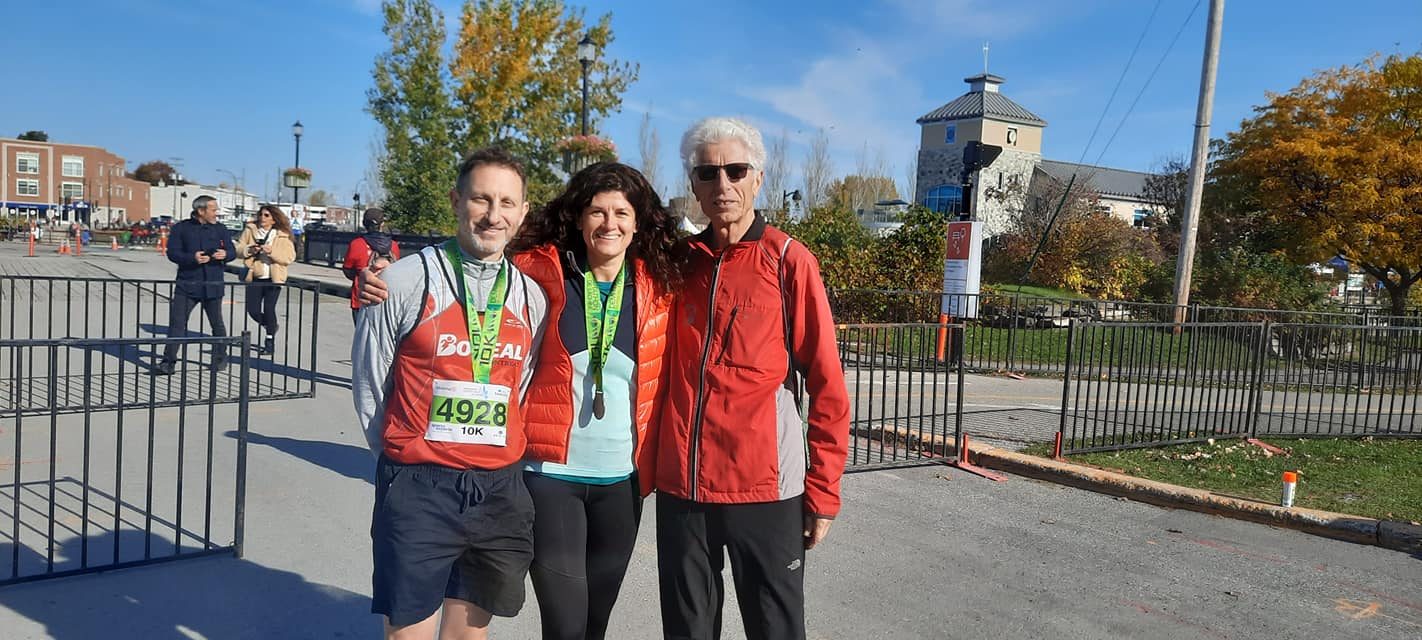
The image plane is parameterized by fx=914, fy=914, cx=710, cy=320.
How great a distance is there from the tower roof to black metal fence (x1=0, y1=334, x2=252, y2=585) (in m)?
56.2

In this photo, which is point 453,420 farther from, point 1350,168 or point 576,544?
point 1350,168

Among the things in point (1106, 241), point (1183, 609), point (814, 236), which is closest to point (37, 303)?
point (814, 236)

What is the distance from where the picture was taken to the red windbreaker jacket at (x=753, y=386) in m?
2.63

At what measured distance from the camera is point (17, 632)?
11.0 feet

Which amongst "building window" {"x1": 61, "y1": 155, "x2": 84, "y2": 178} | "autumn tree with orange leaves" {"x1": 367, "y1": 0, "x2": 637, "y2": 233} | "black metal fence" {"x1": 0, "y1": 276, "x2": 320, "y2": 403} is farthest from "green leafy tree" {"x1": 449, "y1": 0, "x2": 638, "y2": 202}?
"building window" {"x1": 61, "y1": 155, "x2": 84, "y2": 178}

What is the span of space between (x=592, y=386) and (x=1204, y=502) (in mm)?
4941

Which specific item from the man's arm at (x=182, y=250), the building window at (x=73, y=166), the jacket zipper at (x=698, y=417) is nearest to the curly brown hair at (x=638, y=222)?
the jacket zipper at (x=698, y=417)

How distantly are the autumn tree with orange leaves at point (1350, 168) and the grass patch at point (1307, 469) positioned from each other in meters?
10.2

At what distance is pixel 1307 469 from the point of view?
718cm

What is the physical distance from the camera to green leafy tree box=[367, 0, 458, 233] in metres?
25.0

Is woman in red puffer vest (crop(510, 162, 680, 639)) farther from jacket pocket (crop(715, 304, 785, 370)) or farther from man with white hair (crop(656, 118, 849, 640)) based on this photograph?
jacket pocket (crop(715, 304, 785, 370))

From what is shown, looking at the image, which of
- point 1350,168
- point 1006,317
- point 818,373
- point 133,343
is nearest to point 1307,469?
point 818,373

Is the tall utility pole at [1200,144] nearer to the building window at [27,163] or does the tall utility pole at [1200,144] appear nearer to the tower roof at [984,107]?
the tower roof at [984,107]

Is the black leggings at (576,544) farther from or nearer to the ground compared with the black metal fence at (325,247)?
nearer to the ground
